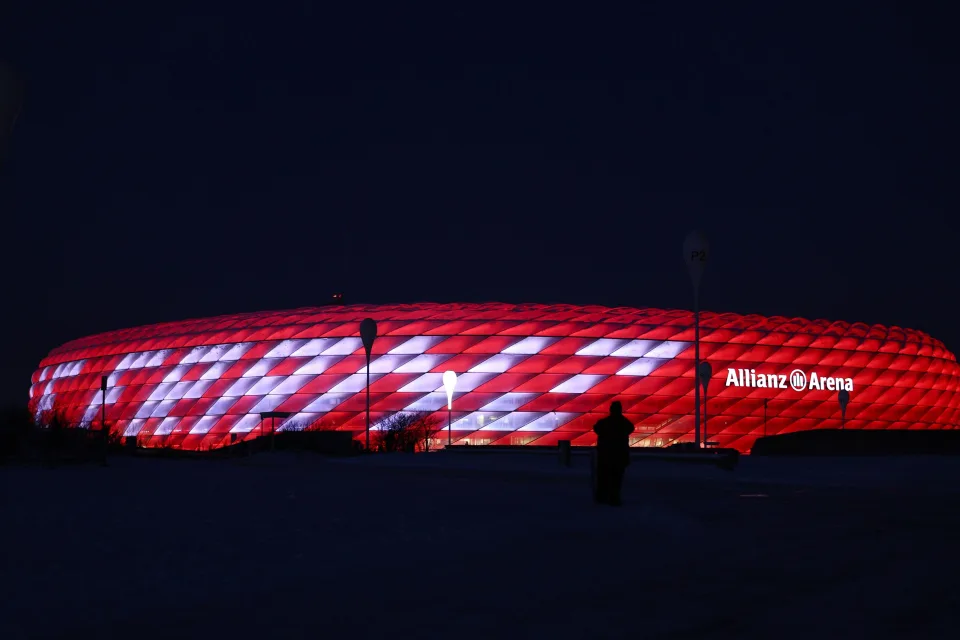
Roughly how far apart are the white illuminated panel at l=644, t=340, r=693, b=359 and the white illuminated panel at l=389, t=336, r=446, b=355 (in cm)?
1031

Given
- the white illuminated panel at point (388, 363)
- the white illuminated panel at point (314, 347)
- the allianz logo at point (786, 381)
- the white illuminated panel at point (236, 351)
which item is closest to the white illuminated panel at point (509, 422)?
the white illuminated panel at point (388, 363)

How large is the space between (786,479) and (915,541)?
35.6 feet

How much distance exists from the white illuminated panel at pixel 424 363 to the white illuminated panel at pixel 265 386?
20.5 feet

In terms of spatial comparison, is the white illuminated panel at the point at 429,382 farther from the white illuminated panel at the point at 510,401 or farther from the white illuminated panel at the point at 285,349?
the white illuminated panel at the point at 285,349

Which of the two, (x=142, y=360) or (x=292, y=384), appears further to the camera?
(x=142, y=360)

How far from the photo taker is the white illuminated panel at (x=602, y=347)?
52.6 metres

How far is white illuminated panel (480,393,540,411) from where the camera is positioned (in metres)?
51.3

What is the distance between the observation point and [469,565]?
6.92 metres

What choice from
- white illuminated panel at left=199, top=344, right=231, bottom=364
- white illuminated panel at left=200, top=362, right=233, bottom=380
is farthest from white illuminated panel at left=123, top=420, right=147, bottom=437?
white illuminated panel at left=199, top=344, right=231, bottom=364

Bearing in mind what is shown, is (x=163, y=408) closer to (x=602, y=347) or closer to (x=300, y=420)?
(x=300, y=420)

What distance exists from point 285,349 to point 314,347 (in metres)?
1.83

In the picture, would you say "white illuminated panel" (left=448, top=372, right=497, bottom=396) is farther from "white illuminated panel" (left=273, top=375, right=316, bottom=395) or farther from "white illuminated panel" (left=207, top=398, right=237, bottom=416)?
"white illuminated panel" (left=207, top=398, right=237, bottom=416)

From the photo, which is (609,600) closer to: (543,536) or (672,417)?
(543,536)

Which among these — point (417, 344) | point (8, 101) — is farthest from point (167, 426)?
point (8, 101)
